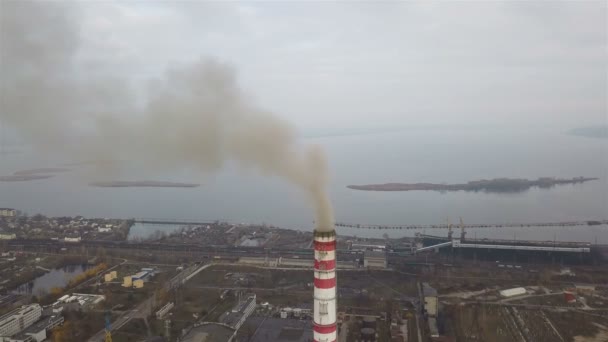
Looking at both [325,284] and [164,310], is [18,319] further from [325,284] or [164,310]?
[325,284]

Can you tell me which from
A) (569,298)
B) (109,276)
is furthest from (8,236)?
(569,298)

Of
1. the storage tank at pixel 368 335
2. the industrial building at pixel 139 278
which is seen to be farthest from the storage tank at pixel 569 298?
the industrial building at pixel 139 278

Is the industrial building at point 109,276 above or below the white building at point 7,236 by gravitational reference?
below

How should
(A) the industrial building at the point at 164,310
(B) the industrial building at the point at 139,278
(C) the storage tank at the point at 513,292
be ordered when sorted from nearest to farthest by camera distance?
(A) the industrial building at the point at 164,310
(C) the storage tank at the point at 513,292
(B) the industrial building at the point at 139,278

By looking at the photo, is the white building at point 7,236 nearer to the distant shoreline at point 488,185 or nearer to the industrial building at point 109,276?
the industrial building at point 109,276

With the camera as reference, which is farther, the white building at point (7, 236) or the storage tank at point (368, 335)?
the white building at point (7, 236)

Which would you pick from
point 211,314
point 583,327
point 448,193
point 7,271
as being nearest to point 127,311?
point 211,314

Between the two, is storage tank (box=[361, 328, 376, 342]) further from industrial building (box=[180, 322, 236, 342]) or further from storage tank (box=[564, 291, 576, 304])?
storage tank (box=[564, 291, 576, 304])
